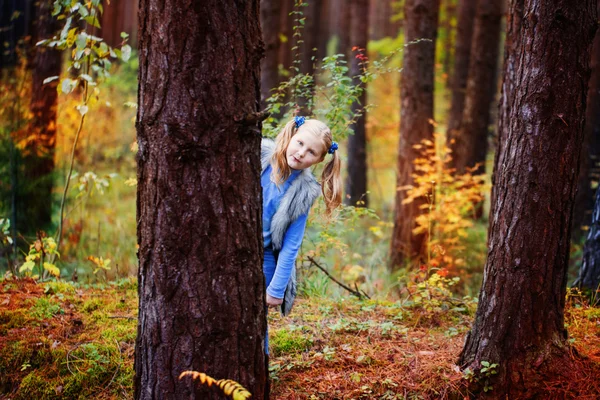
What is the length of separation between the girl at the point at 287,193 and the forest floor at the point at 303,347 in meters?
0.66

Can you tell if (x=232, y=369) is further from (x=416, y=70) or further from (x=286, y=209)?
(x=416, y=70)

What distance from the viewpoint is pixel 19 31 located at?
9016 mm

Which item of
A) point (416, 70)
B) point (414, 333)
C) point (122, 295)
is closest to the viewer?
point (414, 333)

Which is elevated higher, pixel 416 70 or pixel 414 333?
pixel 416 70

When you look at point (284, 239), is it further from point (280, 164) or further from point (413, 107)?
point (413, 107)

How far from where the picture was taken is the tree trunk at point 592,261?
4.64 metres

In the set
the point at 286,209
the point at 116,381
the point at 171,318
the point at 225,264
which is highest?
the point at 286,209

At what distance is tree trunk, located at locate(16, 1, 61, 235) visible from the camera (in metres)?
6.80

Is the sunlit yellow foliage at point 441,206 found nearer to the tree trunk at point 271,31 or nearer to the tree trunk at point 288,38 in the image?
the tree trunk at point 271,31

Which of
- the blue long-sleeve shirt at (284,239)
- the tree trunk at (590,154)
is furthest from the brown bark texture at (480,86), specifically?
the blue long-sleeve shirt at (284,239)

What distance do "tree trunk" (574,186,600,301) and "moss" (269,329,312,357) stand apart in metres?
2.79

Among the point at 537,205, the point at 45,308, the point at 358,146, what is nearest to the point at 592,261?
the point at 537,205

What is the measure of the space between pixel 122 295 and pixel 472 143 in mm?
8714

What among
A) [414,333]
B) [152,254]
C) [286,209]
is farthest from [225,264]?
[414,333]
